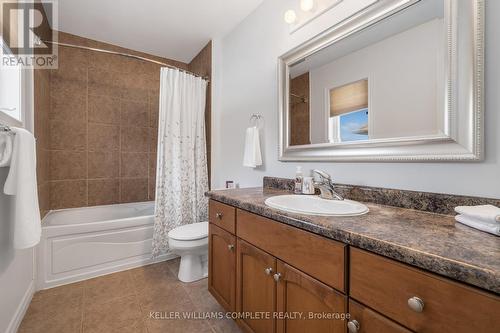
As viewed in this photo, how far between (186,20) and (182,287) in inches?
98.2

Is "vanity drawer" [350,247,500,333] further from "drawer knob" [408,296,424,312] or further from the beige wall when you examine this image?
the beige wall

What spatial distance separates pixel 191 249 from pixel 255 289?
89 cm

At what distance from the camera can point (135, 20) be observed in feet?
7.21

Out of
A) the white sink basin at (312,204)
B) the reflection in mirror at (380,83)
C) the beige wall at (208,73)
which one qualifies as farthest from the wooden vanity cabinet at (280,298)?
the beige wall at (208,73)

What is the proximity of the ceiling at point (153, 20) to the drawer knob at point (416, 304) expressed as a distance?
226 centimetres

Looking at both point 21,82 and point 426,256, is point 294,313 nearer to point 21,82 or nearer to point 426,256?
point 426,256

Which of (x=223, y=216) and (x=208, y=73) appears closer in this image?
(x=223, y=216)

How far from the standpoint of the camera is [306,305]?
874mm

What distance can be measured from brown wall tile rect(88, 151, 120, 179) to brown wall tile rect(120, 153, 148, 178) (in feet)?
0.22

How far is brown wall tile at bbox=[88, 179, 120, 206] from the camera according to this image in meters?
2.64

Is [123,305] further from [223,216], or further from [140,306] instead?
[223,216]

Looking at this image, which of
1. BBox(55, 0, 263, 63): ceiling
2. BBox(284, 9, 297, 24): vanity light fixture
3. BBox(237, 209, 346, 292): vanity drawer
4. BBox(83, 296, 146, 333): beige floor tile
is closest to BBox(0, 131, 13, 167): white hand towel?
BBox(83, 296, 146, 333): beige floor tile

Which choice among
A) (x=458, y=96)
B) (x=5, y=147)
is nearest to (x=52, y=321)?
(x=5, y=147)

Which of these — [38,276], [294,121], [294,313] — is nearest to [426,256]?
[294,313]
